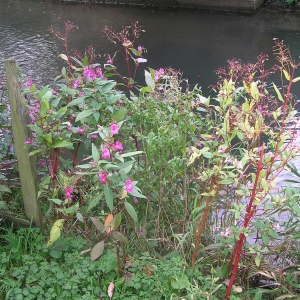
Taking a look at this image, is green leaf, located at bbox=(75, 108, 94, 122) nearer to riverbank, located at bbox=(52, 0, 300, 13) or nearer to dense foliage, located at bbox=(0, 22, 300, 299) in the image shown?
dense foliage, located at bbox=(0, 22, 300, 299)

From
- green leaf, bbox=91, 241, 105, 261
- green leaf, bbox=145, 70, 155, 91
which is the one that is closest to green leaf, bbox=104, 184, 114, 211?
green leaf, bbox=91, 241, 105, 261

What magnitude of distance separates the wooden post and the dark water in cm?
382

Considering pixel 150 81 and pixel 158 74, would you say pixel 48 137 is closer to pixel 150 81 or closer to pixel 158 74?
pixel 150 81

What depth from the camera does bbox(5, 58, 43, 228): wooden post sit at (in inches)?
76.4

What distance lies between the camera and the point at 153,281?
1.84m

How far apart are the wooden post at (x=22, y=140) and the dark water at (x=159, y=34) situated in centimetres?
382

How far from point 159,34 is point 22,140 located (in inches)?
314

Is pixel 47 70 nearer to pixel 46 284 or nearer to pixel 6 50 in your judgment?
pixel 6 50

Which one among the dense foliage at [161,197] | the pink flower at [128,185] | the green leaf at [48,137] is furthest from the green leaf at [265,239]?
the green leaf at [48,137]

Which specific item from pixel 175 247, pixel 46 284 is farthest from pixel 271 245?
pixel 46 284

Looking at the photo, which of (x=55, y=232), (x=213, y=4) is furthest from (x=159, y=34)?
(x=55, y=232)

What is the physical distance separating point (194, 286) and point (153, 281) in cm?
19

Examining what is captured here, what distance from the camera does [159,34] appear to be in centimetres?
948

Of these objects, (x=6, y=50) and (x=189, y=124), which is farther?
(x=6, y=50)
